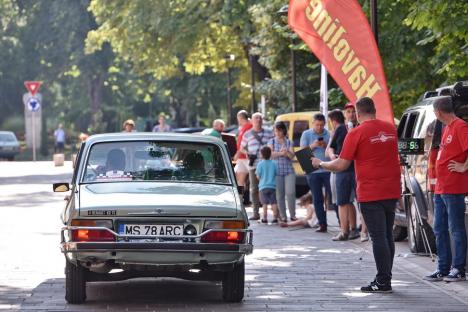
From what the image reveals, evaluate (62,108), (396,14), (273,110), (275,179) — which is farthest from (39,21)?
(275,179)

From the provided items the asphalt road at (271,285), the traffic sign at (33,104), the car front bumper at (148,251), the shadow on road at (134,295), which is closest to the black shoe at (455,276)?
the asphalt road at (271,285)

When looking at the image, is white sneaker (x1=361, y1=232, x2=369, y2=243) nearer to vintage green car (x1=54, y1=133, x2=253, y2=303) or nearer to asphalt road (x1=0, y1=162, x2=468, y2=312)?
asphalt road (x1=0, y1=162, x2=468, y2=312)

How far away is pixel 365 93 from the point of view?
19.5 metres

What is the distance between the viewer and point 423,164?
15.7 metres

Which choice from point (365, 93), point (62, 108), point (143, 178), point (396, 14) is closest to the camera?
point (143, 178)

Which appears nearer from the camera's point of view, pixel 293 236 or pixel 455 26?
pixel 293 236

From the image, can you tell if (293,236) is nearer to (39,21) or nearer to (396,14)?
(396,14)

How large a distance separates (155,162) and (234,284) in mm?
1385

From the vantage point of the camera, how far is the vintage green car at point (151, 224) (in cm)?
1098

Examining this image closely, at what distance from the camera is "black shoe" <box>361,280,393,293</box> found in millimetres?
12477

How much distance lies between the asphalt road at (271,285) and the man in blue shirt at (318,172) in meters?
0.80

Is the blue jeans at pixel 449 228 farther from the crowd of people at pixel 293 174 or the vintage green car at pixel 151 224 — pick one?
the crowd of people at pixel 293 174

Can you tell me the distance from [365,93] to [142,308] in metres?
9.06

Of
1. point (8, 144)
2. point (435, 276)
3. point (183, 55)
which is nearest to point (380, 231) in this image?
point (435, 276)
